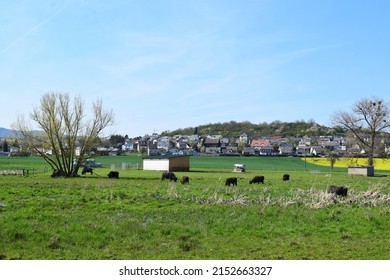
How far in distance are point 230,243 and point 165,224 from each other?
3065 mm

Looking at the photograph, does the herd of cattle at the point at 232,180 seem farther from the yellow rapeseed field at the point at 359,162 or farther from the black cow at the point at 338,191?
the yellow rapeseed field at the point at 359,162

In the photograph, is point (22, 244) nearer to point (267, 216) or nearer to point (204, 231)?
point (204, 231)

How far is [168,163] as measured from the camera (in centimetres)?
6569

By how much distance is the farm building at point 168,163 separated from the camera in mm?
65938

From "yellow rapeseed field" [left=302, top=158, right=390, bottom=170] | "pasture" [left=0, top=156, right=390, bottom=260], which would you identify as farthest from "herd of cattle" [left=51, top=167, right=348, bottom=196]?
"yellow rapeseed field" [left=302, top=158, right=390, bottom=170]

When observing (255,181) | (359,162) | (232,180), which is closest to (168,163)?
(255,181)

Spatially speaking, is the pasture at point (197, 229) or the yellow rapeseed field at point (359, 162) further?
the yellow rapeseed field at point (359, 162)

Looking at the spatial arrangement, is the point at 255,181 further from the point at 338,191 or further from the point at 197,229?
the point at 197,229

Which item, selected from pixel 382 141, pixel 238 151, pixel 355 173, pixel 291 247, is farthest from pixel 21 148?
pixel 238 151

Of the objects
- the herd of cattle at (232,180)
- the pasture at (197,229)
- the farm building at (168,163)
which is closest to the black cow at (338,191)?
the herd of cattle at (232,180)

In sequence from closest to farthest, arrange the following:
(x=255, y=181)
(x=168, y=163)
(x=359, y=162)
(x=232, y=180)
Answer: (x=232, y=180), (x=255, y=181), (x=168, y=163), (x=359, y=162)

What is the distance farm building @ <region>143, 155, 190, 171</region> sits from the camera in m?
65.9

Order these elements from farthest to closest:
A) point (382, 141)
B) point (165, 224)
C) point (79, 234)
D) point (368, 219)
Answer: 1. point (382, 141)
2. point (368, 219)
3. point (165, 224)
4. point (79, 234)

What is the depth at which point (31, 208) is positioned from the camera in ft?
57.7
